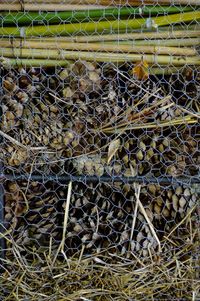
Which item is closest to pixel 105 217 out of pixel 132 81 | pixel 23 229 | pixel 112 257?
pixel 112 257

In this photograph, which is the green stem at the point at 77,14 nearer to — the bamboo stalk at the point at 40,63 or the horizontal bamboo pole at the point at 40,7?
the horizontal bamboo pole at the point at 40,7

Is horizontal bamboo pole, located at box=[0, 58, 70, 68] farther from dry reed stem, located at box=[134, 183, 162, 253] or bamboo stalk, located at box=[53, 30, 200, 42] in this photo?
dry reed stem, located at box=[134, 183, 162, 253]

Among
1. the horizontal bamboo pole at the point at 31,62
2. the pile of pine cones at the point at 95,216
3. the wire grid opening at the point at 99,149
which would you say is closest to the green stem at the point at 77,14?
the wire grid opening at the point at 99,149

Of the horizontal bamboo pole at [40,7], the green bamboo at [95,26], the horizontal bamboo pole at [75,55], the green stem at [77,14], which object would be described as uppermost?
the horizontal bamboo pole at [40,7]

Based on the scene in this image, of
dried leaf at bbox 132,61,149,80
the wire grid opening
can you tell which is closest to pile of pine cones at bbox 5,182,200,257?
the wire grid opening

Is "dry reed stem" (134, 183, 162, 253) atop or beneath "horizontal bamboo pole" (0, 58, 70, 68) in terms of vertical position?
A: beneath

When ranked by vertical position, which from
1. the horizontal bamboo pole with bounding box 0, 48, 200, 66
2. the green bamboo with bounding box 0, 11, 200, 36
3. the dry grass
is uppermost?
the green bamboo with bounding box 0, 11, 200, 36

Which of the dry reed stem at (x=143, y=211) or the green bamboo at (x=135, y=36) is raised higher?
the green bamboo at (x=135, y=36)

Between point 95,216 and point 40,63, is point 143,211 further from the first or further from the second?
point 40,63
